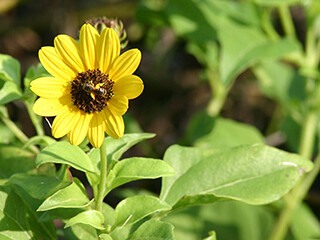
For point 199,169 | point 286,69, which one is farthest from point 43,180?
point 286,69

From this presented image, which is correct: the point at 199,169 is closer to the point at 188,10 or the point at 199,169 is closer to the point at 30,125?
the point at 188,10

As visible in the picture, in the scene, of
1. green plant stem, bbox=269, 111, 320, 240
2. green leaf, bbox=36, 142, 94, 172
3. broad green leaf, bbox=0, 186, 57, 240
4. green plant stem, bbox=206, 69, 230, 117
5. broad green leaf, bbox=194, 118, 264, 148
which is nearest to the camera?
green leaf, bbox=36, 142, 94, 172

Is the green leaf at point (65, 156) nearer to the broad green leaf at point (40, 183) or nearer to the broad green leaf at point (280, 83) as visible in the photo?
the broad green leaf at point (40, 183)

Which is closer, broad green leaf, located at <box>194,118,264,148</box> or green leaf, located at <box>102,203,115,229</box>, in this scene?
green leaf, located at <box>102,203,115,229</box>

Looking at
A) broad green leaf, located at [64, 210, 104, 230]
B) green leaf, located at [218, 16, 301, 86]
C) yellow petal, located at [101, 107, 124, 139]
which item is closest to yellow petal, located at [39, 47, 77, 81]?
yellow petal, located at [101, 107, 124, 139]

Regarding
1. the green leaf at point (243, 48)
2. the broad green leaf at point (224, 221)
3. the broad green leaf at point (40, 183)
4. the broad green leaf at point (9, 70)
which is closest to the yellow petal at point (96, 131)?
the broad green leaf at point (40, 183)

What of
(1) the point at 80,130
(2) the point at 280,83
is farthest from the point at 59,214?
(2) the point at 280,83

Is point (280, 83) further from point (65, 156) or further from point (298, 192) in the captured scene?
point (65, 156)

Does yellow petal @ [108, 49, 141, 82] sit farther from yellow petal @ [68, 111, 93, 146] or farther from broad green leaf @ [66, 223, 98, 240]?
broad green leaf @ [66, 223, 98, 240]
